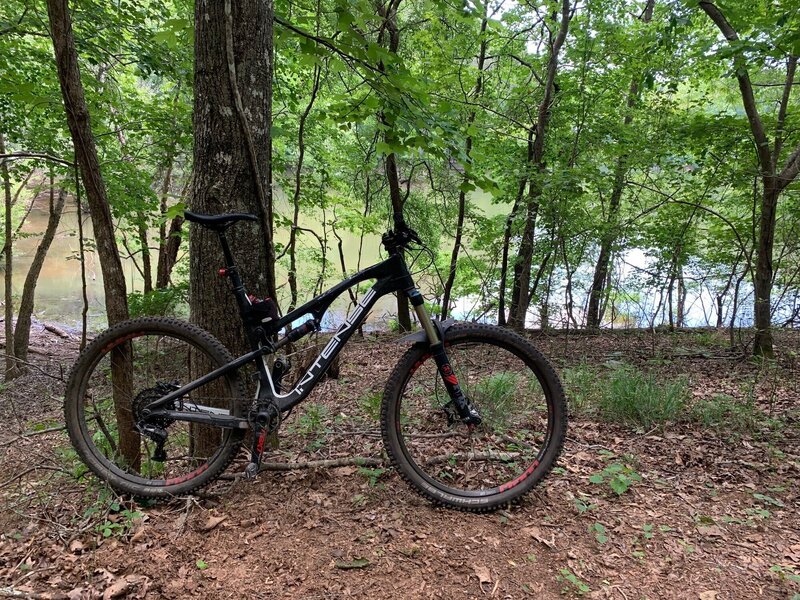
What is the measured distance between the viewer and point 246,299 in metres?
2.21

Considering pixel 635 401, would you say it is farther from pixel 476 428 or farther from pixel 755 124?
pixel 755 124

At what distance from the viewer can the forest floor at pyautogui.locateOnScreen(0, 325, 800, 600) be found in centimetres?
175

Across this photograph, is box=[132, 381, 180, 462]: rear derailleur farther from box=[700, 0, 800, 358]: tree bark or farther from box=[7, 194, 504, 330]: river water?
box=[7, 194, 504, 330]: river water

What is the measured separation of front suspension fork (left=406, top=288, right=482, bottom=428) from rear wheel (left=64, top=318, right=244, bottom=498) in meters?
0.96

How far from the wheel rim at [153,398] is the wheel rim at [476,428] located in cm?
100

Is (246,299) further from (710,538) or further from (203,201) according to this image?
(710,538)

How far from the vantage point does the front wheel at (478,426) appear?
2244 millimetres

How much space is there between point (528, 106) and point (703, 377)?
5.31 meters

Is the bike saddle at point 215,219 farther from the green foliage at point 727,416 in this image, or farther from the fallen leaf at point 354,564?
the green foliage at point 727,416

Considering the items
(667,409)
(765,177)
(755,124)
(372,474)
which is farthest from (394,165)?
(372,474)

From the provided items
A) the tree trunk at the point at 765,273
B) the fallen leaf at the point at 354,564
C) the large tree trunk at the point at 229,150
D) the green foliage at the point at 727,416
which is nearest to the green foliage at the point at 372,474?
the fallen leaf at the point at 354,564

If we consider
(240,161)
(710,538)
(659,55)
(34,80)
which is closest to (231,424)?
(240,161)

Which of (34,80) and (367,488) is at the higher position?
(34,80)

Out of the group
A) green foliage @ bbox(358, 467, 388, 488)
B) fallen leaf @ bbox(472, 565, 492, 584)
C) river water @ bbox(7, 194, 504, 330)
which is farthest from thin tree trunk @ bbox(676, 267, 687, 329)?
fallen leaf @ bbox(472, 565, 492, 584)
